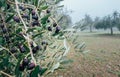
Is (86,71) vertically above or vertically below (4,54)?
below

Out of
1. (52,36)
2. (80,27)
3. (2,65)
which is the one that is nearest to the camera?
(2,65)

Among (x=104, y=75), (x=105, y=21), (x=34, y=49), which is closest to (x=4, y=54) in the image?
(x=34, y=49)

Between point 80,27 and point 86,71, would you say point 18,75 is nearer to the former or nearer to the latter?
point 80,27

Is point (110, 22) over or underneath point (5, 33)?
underneath

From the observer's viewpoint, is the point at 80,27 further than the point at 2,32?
Yes

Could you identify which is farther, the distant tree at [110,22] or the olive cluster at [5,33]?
the distant tree at [110,22]

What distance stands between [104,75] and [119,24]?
2267 inches

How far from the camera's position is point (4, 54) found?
81.6 inches

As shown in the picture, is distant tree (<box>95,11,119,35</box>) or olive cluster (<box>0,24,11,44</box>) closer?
olive cluster (<box>0,24,11,44</box>)

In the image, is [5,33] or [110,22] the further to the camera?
[110,22]

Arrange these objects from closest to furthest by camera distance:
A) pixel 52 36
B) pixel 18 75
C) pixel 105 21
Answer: pixel 18 75, pixel 52 36, pixel 105 21

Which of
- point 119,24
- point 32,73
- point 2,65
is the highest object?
point 32,73

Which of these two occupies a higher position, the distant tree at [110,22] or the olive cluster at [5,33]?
the olive cluster at [5,33]

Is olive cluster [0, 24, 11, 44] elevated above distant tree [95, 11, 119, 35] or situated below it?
above
